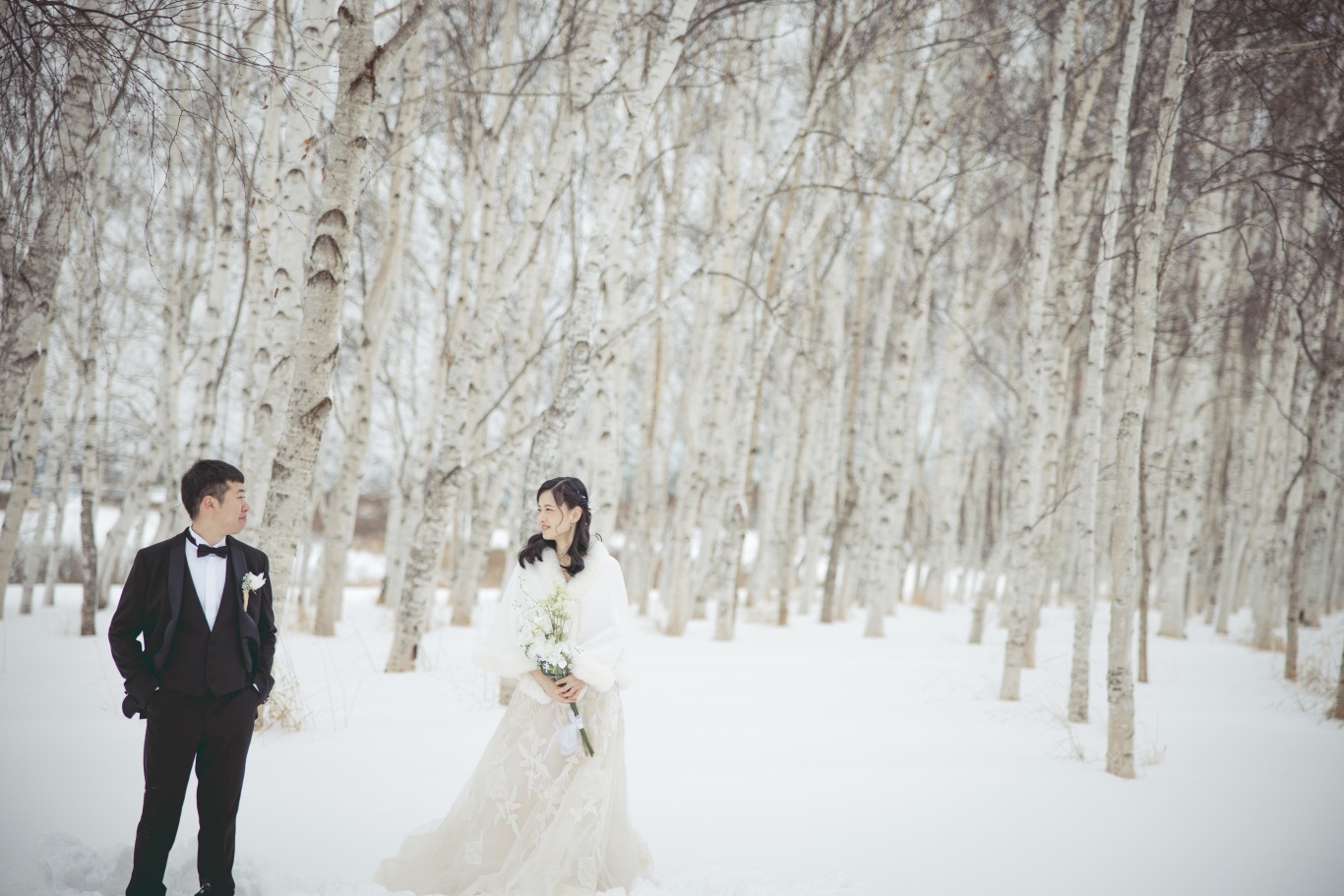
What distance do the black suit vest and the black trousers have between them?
5cm

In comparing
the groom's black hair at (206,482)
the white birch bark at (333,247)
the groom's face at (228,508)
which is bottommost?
the groom's face at (228,508)

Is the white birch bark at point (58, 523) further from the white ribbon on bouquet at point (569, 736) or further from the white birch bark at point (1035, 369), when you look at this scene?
the white birch bark at point (1035, 369)

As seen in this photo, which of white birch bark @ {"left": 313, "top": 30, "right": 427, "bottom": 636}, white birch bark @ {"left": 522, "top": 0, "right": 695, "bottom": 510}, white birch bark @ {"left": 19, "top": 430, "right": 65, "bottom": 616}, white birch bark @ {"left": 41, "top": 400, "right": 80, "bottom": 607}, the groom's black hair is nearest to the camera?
the groom's black hair

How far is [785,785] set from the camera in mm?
4598

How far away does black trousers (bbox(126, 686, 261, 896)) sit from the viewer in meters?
2.59

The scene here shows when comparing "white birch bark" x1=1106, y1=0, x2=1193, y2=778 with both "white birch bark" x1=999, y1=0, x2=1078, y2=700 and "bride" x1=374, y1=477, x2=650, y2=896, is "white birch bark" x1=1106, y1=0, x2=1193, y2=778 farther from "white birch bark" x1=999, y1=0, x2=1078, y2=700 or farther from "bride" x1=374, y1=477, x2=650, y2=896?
"bride" x1=374, y1=477, x2=650, y2=896

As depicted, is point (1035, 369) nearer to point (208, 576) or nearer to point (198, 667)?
point (208, 576)

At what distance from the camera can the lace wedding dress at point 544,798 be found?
3.05m

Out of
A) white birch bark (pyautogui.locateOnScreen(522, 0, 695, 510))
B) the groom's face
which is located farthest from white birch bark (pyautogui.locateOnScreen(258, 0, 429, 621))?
white birch bark (pyautogui.locateOnScreen(522, 0, 695, 510))

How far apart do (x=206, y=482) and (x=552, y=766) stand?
1641 mm

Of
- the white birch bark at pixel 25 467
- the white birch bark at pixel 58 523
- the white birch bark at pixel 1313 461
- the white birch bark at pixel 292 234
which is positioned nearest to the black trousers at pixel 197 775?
the white birch bark at pixel 292 234

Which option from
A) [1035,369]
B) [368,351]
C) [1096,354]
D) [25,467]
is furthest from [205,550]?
[25,467]

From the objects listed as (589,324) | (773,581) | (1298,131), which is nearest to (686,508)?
(589,324)

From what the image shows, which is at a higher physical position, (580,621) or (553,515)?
(553,515)
